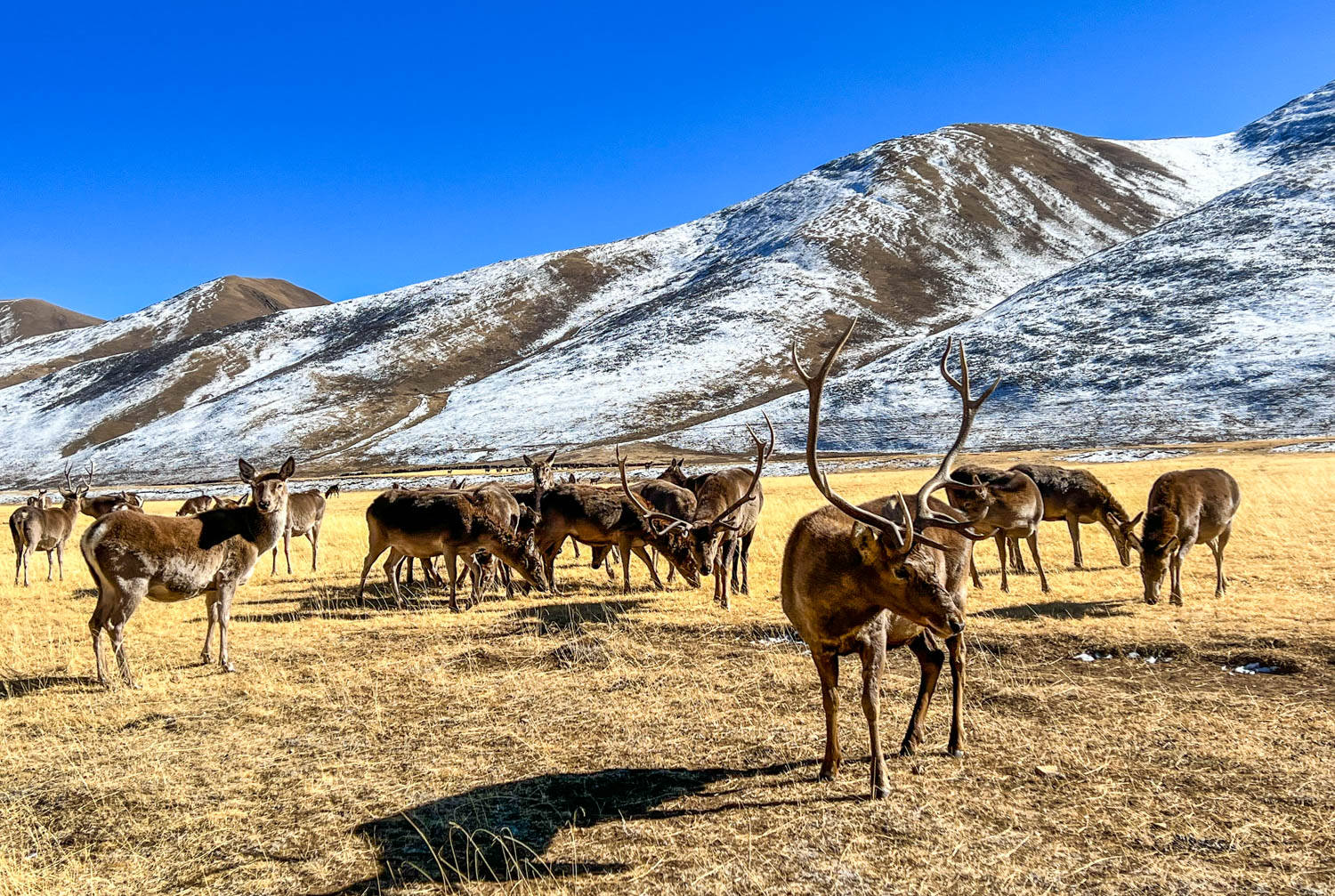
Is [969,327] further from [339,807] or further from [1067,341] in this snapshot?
[339,807]

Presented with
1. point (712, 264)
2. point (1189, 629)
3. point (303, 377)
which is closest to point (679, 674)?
point (1189, 629)

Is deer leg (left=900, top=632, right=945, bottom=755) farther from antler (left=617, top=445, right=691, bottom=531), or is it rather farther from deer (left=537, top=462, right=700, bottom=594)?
deer (left=537, top=462, right=700, bottom=594)

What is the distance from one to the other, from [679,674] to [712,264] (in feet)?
515

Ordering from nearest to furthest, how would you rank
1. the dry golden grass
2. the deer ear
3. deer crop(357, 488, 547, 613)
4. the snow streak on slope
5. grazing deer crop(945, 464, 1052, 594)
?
the dry golden grass → the deer ear → grazing deer crop(945, 464, 1052, 594) → deer crop(357, 488, 547, 613) → the snow streak on slope

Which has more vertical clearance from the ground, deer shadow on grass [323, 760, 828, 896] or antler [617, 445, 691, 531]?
antler [617, 445, 691, 531]

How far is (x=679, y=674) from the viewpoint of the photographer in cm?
938

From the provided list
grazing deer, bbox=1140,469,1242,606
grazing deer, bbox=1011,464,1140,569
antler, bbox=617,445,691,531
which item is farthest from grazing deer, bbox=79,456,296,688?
grazing deer, bbox=1011,464,1140,569

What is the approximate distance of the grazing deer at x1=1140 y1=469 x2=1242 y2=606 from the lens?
12000 mm

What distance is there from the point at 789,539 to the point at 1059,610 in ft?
22.4

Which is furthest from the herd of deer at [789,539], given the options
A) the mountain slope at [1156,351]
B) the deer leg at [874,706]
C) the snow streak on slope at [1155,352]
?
the mountain slope at [1156,351]

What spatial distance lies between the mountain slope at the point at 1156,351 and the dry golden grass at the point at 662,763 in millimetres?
66051

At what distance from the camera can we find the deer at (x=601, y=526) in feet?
49.3

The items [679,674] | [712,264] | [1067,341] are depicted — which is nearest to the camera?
[679,674]

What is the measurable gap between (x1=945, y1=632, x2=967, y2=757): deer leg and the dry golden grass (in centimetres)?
14
